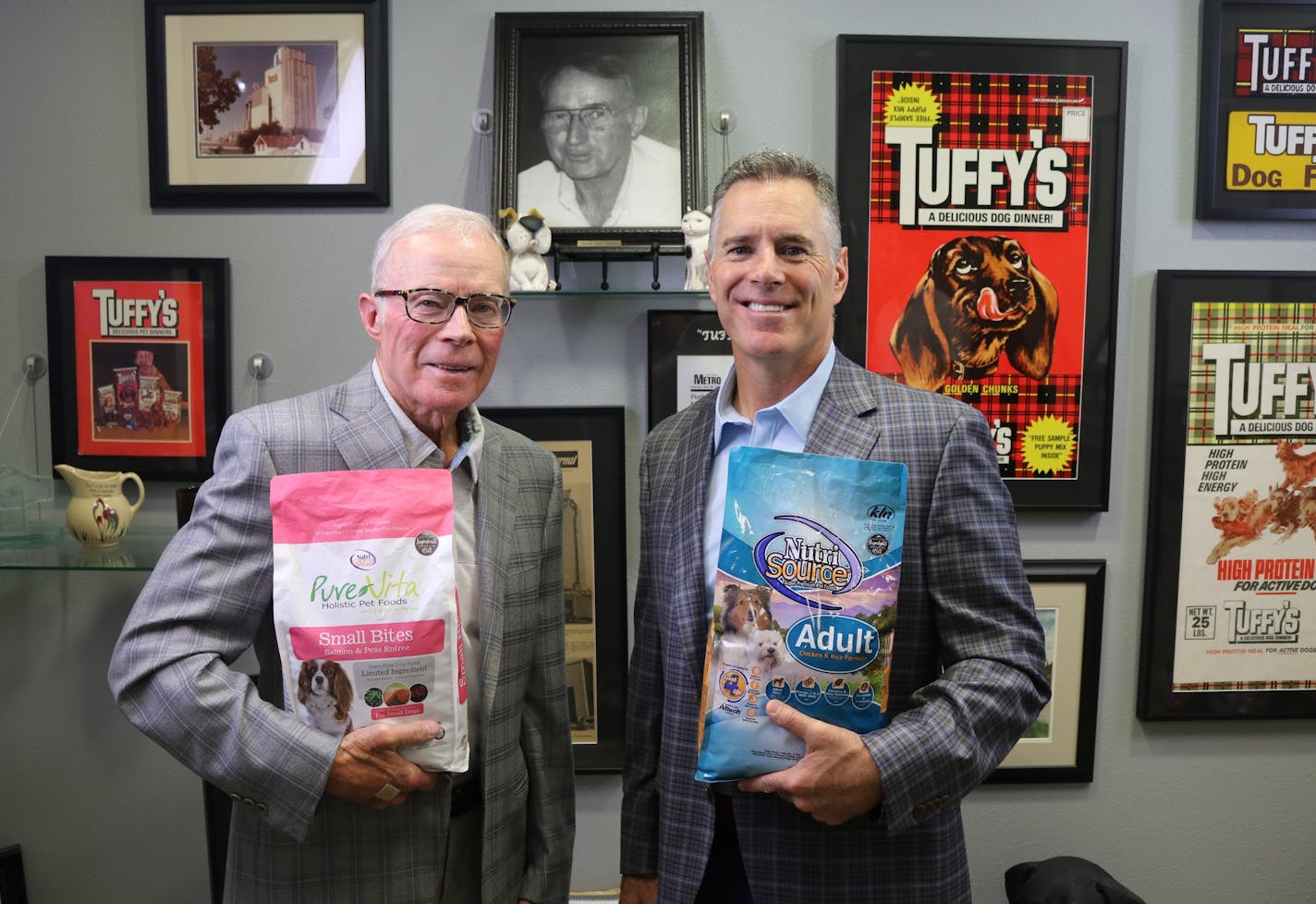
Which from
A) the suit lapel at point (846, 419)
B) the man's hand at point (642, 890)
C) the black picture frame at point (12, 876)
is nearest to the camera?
the suit lapel at point (846, 419)

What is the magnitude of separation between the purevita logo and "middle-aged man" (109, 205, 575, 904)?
0.42 m

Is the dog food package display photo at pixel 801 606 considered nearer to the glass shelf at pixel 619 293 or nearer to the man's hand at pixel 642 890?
the man's hand at pixel 642 890

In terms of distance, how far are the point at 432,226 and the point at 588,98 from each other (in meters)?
0.91

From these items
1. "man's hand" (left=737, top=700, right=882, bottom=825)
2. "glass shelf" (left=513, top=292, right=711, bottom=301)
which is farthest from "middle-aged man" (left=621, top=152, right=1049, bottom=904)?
"glass shelf" (left=513, top=292, right=711, bottom=301)

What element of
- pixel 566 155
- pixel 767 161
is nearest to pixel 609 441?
pixel 566 155

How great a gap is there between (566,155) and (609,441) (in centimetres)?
63

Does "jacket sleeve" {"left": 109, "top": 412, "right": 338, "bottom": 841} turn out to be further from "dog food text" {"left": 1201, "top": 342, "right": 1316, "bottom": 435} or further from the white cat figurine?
"dog food text" {"left": 1201, "top": 342, "right": 1316, "bottom": 435}

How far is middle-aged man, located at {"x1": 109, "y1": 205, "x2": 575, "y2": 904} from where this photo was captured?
3.66 feet

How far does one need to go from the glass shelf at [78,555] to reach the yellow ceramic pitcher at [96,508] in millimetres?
31

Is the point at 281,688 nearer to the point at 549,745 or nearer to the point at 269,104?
the point at 549,745

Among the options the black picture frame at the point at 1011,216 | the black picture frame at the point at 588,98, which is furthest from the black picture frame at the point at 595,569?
the black picture frame at the point at 1011,216

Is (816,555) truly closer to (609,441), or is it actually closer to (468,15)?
(609,441)

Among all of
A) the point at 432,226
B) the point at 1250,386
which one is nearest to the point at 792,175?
the point at 432,226

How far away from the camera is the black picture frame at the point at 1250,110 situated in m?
2.07
